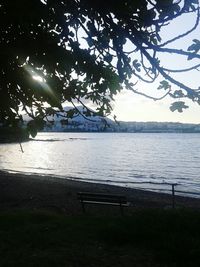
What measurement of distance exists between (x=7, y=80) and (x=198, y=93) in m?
2.37

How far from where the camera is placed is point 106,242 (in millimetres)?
9508

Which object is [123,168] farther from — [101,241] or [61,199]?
[101,241]

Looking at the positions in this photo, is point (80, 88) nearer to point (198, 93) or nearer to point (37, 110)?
point (37, 110)

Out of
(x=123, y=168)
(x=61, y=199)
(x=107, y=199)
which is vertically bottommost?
(x=123, y=168)

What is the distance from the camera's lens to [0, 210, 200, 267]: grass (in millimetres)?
7965

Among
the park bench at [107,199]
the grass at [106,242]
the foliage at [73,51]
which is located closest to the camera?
the foliage at [73,51]

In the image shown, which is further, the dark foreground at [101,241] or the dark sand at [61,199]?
the dark sand at [61,199]

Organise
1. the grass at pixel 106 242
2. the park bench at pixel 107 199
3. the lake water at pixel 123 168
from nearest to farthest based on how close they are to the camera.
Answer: the grass at pixel 106 242, the park bench at pixel 107 199, the lake water at pixel 123 168

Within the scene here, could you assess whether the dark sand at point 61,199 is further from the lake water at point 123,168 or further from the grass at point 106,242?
the grass at point 106,242

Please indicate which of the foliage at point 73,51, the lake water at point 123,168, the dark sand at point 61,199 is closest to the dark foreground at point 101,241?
the foliage at point 73,51

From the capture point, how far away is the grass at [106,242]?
314 inches

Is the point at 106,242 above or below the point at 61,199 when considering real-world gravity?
above

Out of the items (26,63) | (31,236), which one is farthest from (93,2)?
(31,236)

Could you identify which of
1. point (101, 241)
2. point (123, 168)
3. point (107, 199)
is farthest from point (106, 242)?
point (123, 168)
